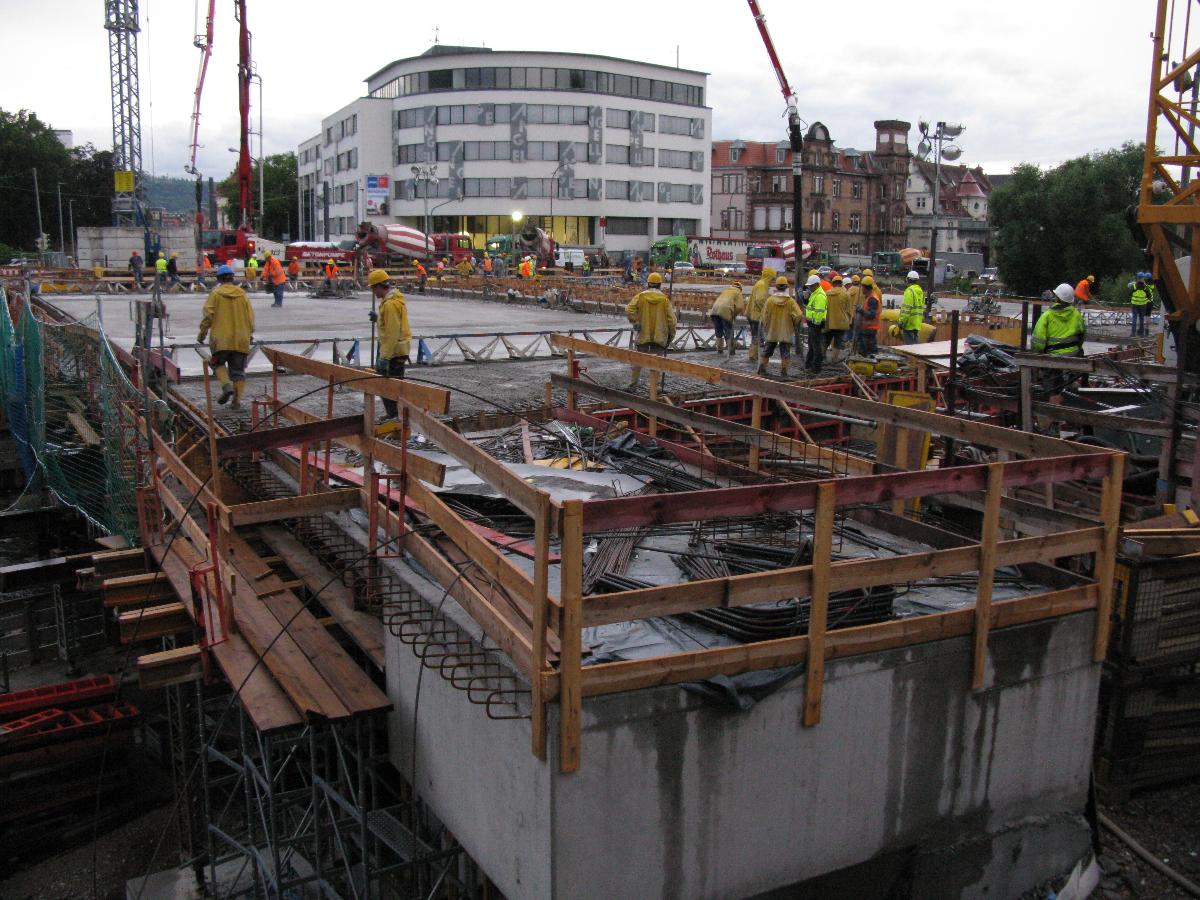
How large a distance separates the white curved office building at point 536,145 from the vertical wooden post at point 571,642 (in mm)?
→ 73532

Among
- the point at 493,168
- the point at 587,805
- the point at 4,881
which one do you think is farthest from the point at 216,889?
the point at 493,168

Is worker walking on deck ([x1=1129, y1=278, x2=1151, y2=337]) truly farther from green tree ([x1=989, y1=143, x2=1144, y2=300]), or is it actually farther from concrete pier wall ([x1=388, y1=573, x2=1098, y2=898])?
concrete pier wall ([x1=388, y1=573, x2=1098, y2=898])

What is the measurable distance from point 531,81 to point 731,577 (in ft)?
253

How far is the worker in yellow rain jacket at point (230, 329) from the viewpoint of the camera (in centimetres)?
1209

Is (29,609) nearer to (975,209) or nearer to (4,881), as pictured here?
(4,881)

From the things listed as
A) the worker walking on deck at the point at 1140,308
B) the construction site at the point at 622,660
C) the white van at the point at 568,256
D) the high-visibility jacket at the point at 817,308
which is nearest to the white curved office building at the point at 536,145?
the white van at the point at 568,256

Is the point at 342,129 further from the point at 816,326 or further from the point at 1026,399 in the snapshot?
the point at 1026,399

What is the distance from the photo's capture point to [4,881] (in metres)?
8.80

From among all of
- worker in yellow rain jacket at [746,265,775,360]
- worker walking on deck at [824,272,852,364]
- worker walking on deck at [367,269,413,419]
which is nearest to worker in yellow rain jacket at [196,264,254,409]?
worker walking on deck at [367,269,413,419]

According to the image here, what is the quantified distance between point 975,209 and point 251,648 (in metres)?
116

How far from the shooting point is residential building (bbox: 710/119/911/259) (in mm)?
89062

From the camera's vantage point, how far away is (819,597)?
16.6 feet

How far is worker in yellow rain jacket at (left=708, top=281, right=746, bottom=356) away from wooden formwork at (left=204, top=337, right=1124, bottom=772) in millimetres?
12627

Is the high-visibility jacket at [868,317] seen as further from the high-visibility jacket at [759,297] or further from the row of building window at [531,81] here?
the row of building window at [531,81]
